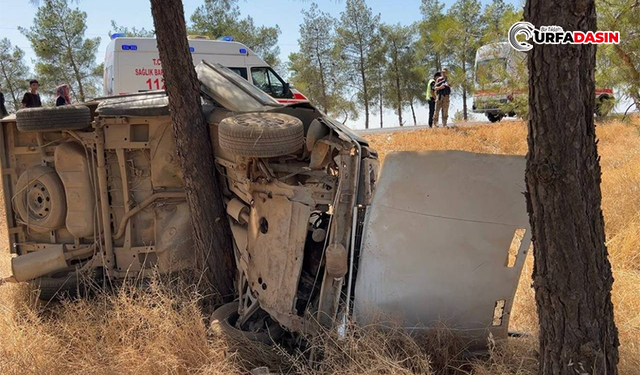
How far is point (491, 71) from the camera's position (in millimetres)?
7469

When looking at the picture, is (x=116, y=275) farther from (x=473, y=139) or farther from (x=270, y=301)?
(x=473, y=139)

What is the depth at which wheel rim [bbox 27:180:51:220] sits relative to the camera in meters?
→ 4.26

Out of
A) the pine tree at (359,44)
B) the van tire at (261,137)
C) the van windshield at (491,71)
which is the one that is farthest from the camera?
the pine tree at (359,44)

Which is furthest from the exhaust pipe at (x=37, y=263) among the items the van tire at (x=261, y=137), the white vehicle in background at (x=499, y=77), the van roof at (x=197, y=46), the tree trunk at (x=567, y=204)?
the van roof at (x=197, y=46)

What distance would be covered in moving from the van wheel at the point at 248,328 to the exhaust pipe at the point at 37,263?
162cm

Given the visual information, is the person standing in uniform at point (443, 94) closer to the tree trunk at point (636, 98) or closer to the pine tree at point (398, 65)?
the tree trunk at point (636, 98)

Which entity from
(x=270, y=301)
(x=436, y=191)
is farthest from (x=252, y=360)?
(x=436, y=191)

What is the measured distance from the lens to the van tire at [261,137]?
3127 mm

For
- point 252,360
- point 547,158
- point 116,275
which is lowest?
point 252,360

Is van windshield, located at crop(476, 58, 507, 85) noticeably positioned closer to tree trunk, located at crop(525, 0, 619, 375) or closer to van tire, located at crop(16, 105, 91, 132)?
tree trunk, located at crop(525, 0, 619, 375)

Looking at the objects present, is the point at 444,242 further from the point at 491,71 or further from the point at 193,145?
the point at 491,71

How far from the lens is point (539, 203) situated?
208 centimetres

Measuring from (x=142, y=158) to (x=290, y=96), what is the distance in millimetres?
8243

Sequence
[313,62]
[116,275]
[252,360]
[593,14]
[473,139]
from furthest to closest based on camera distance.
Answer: [313,62] < [473,139] < [116,275] < [252,360] < [593,14]
